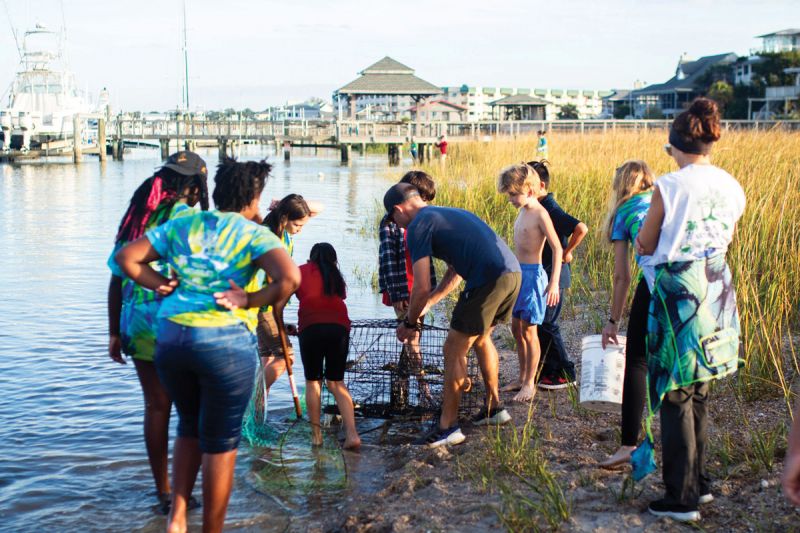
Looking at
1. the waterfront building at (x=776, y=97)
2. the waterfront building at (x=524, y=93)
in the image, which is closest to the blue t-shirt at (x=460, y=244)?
the waterfront building at (x=776, y=97)

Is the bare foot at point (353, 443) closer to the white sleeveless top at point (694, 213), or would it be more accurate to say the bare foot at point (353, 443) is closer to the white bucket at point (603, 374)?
the white bucket at point (603, 374)

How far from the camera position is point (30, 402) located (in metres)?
7.11

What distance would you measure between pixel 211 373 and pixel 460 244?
2.09 metres

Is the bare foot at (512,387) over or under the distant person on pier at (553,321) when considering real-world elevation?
under

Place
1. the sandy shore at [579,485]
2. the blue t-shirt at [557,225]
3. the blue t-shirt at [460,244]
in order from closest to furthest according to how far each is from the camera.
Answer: the sandy shore at [579,485], the blue t-shirt at [460,244], the blue t-shirt at [557,225]

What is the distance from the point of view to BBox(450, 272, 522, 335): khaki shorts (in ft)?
17.0

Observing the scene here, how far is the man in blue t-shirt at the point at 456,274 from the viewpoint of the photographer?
514cm

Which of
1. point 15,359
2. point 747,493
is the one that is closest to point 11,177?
point 15,359

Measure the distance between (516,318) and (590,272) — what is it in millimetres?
3782

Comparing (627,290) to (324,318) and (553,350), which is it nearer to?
(324,318)

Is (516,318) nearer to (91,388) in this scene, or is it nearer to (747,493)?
(747,493)

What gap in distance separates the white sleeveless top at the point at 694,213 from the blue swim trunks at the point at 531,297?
94.2 inches

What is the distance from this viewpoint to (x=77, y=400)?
7188 millimetres

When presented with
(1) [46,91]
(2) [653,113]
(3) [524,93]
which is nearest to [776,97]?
(2) [653,113]
